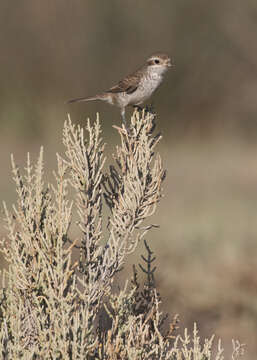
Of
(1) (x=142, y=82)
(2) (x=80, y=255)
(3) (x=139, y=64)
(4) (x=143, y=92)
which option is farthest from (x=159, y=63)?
(3) (x=139, y=64)

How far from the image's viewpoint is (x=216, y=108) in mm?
16562

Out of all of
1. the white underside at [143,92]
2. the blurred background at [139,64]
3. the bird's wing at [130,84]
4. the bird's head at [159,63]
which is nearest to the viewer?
the white underside at [143,92]

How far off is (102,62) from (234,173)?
320cm

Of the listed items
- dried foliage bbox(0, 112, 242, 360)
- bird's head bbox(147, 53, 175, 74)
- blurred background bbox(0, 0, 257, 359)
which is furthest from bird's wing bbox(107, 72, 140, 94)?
blurred background bbox(0, 0, 257, 359)

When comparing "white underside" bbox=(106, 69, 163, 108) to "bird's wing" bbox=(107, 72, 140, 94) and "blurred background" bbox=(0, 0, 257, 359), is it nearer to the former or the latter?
"bird's wing" bbox=(107, 72, 140, 94)

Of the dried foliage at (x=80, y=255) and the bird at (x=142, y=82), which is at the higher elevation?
the bird at (x=142, y=82)

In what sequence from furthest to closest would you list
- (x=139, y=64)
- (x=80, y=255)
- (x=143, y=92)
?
1. (x=139, y=64)
2. (x=143, y=92)
3. (x=80, y=255)

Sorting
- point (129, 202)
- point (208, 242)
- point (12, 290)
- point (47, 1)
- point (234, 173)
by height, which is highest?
point (47, 1)

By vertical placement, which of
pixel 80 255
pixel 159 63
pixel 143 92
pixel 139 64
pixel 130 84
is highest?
pixel 139 64

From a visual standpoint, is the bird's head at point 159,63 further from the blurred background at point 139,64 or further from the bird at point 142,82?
the blurred background at point 139,64

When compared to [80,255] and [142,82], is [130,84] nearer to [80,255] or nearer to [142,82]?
[142,82]

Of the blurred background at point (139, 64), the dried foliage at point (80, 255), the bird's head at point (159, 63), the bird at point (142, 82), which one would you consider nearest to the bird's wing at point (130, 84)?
the bird at point (142, 82)

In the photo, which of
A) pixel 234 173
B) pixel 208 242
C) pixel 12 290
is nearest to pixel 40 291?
pixel 12 290

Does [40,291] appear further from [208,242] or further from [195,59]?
[195,59]
